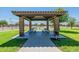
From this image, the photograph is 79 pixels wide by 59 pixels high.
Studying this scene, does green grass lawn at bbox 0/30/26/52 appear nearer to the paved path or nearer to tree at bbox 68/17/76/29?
the paved path

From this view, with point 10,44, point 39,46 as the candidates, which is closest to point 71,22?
point 10,44

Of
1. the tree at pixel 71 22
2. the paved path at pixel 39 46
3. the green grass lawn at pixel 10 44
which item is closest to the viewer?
the green grass lawn at pixel 10 44

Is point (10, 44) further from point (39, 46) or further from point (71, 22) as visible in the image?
point (71, 22)

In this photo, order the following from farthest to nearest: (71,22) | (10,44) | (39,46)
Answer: (71,22) < (10,44) < (39,46)

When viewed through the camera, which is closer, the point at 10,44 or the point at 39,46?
the point at 39,46

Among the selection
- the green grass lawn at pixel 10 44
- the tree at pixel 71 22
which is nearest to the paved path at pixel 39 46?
the green grass lawn at pixel 10 44

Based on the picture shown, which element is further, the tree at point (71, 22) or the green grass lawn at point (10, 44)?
the tree at point (71, 22)

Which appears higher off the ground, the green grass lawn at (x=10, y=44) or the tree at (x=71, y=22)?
the tree at (x=71, y=22)

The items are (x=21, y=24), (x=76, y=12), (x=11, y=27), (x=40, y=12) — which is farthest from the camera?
(x=76, y=12)

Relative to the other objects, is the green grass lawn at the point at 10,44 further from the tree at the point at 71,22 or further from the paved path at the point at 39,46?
the tree at the point at 71,22
